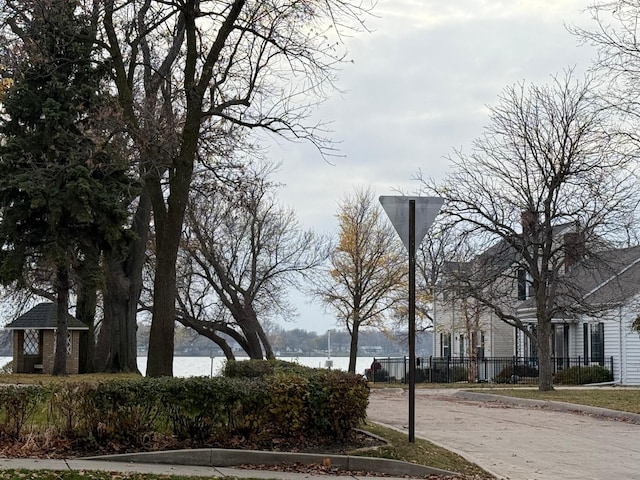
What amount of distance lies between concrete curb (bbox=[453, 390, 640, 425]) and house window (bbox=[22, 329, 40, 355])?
17712 mm

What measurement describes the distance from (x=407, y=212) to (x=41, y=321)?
26.4 meters

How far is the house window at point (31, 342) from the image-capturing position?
37344 mm

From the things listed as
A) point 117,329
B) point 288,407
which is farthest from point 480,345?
point 288,407

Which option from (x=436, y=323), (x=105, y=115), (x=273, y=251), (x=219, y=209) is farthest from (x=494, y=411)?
(x=436, y=323)

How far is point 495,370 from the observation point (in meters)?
49.4

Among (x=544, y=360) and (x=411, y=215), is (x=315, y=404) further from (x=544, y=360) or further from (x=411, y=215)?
(x=544, y=360)

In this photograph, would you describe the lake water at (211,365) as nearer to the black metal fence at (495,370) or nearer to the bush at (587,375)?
the black metal fence at (495,370)

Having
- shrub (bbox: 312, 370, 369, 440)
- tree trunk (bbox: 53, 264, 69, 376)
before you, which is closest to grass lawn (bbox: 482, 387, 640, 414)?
shrub (bbox: 312, 370, 369, 440)

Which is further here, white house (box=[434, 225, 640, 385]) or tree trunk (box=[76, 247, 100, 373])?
white house (box=[434, 225, 640, 385])

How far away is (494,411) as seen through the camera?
23094 millimetres

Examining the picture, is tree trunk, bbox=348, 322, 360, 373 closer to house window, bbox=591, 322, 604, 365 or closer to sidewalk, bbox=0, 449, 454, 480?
house window, bbox=591, 322, 604, 365

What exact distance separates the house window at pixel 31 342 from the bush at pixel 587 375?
23353 mm

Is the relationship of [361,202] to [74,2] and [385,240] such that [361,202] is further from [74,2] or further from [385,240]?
[74,2]

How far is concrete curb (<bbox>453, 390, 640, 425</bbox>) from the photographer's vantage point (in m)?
21.2
